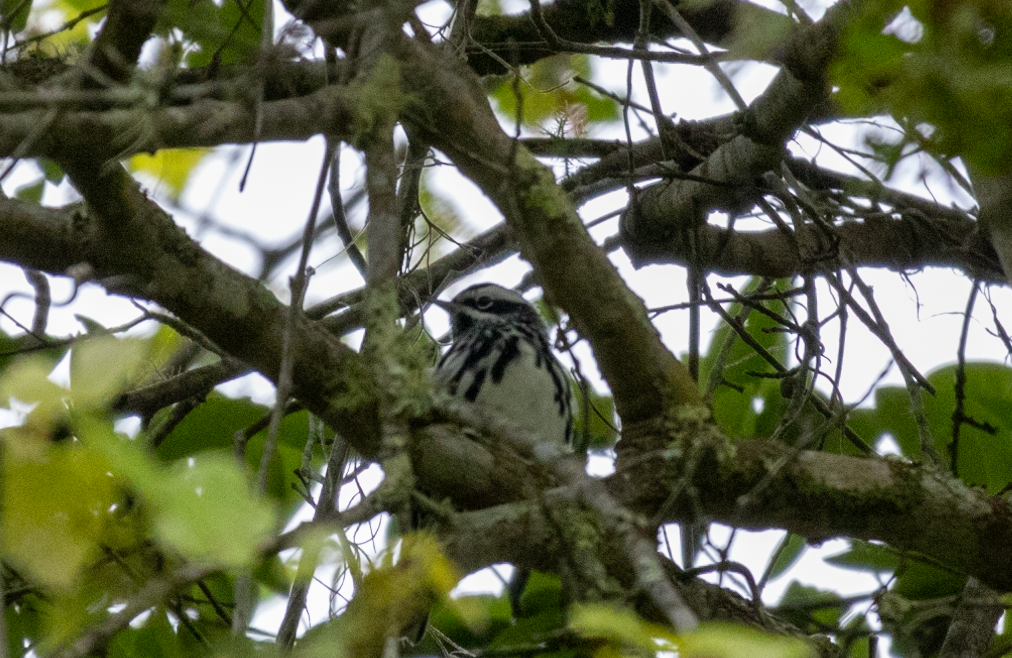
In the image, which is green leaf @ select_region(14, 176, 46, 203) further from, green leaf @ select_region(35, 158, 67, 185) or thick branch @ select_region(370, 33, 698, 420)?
thick branch @ select_region(370, 33, 698, 420)

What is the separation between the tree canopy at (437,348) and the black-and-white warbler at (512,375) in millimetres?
198

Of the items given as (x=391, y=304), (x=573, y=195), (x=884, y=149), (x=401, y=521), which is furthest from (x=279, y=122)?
(x=573, y=195)

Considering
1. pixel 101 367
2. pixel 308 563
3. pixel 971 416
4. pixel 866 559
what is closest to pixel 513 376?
pixel 866 559

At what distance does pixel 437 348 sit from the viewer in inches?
169

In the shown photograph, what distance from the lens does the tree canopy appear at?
143 centimetres

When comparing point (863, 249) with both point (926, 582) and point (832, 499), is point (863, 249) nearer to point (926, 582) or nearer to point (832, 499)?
point (926, 582)

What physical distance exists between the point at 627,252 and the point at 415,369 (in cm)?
181

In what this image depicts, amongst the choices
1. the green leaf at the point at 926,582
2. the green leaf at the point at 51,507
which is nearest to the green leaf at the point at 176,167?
the green leaf at the point at 51,507

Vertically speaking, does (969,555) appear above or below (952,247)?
below

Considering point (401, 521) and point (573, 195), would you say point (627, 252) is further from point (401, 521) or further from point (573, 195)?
point (401, 521)

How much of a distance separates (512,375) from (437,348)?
0.47 m

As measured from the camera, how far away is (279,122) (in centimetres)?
225

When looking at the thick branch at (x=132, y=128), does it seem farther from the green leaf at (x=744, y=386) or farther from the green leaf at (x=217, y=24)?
the green leaf at (x=744, y=386)

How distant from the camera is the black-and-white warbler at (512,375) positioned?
386 cm
